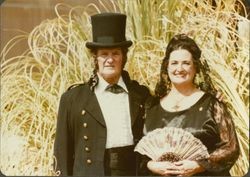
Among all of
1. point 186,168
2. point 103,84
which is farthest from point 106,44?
point 186,168

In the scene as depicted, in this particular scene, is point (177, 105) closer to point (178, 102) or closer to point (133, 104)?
Answer: point (178, 102)

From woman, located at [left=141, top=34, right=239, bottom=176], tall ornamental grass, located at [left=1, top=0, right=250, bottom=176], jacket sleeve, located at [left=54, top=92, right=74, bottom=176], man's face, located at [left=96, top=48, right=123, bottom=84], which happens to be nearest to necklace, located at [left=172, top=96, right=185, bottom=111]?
woman, located at [left=141, top=34, right=239, bottom=176]

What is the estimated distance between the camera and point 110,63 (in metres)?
1.93

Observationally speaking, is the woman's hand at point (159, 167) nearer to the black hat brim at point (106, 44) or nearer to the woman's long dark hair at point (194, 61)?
the woman's long dark hair at point (194, 61)

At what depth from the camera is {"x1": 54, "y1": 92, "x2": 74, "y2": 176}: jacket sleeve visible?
195 cm

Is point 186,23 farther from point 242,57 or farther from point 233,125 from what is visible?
point 233,125

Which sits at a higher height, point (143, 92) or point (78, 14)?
point (78, 14)

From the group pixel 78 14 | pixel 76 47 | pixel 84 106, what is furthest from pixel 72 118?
pixel 78 14

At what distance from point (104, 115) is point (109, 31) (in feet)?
0.97

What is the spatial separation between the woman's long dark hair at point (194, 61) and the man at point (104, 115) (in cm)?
6

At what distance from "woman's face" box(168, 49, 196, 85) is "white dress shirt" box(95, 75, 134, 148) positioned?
18cm

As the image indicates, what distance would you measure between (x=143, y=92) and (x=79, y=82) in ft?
0.76

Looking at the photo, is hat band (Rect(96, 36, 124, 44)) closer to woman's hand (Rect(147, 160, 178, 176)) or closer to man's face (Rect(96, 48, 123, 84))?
man's face (Rect(96, 48, 123, 84))

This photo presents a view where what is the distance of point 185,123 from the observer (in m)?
1.91
